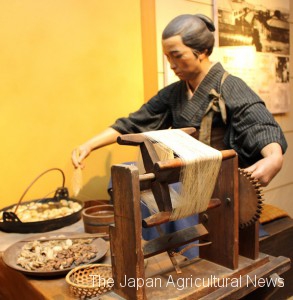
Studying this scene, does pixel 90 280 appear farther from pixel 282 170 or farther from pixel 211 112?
pixel 282 170

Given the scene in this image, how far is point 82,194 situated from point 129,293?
1513 millimetres

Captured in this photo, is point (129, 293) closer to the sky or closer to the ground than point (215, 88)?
closer to the ground

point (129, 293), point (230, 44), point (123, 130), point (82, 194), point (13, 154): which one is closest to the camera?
point (129, 293)

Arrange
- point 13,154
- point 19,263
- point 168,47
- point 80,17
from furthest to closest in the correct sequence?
point 80,17
point 13,154
point 168,47
point 19,263

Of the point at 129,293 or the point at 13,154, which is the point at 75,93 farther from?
the point at 129,293

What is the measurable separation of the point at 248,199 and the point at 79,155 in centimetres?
93

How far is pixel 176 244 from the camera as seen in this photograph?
95cm

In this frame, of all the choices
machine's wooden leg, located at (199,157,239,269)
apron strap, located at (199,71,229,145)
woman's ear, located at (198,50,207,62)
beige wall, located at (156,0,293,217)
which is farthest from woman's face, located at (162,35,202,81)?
beige wall, located at (156,0,293,217)

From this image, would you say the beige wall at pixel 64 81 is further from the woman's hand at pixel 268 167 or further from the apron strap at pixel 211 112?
the woman's hand at pixel 268 167

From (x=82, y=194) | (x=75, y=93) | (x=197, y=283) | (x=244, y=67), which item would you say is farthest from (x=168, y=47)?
(x=244, y=67)

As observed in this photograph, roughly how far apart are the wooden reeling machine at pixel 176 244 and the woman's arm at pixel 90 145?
695mm

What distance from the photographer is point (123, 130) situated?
1.84 metres

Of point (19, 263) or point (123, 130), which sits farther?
point (123, 130)

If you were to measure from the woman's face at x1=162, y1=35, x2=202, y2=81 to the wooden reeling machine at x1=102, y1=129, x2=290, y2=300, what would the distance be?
20.7 inches
